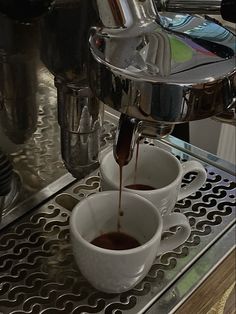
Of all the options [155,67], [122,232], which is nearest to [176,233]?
[122,232]

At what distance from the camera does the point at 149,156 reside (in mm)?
536

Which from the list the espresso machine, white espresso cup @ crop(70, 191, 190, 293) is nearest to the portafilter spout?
the espresso machine

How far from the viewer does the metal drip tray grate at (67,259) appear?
44 centimetres

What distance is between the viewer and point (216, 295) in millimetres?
470

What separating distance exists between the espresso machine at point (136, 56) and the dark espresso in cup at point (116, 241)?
0.29ft

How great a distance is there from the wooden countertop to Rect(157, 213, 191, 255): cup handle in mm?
39

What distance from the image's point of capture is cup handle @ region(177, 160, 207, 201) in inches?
20.9

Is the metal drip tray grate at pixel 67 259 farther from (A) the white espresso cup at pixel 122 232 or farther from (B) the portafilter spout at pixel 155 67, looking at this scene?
(B) the portafilter spout at pixel 155 67

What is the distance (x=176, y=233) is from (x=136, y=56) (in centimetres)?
18

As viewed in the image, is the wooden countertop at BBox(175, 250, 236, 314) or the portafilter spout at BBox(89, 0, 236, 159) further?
the wooden countertop at BBox(175, 250, 236, 314)

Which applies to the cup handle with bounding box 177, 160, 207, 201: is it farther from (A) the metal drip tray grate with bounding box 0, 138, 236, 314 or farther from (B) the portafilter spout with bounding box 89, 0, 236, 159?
(B) the portafilter spout with bounding box 89, 0, 236, 159

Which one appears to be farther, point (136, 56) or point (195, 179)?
point (195, 179)

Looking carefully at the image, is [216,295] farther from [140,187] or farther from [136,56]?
[136,56]

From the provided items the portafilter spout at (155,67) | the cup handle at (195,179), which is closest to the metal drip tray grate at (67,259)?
the cup handle at (195,179)
